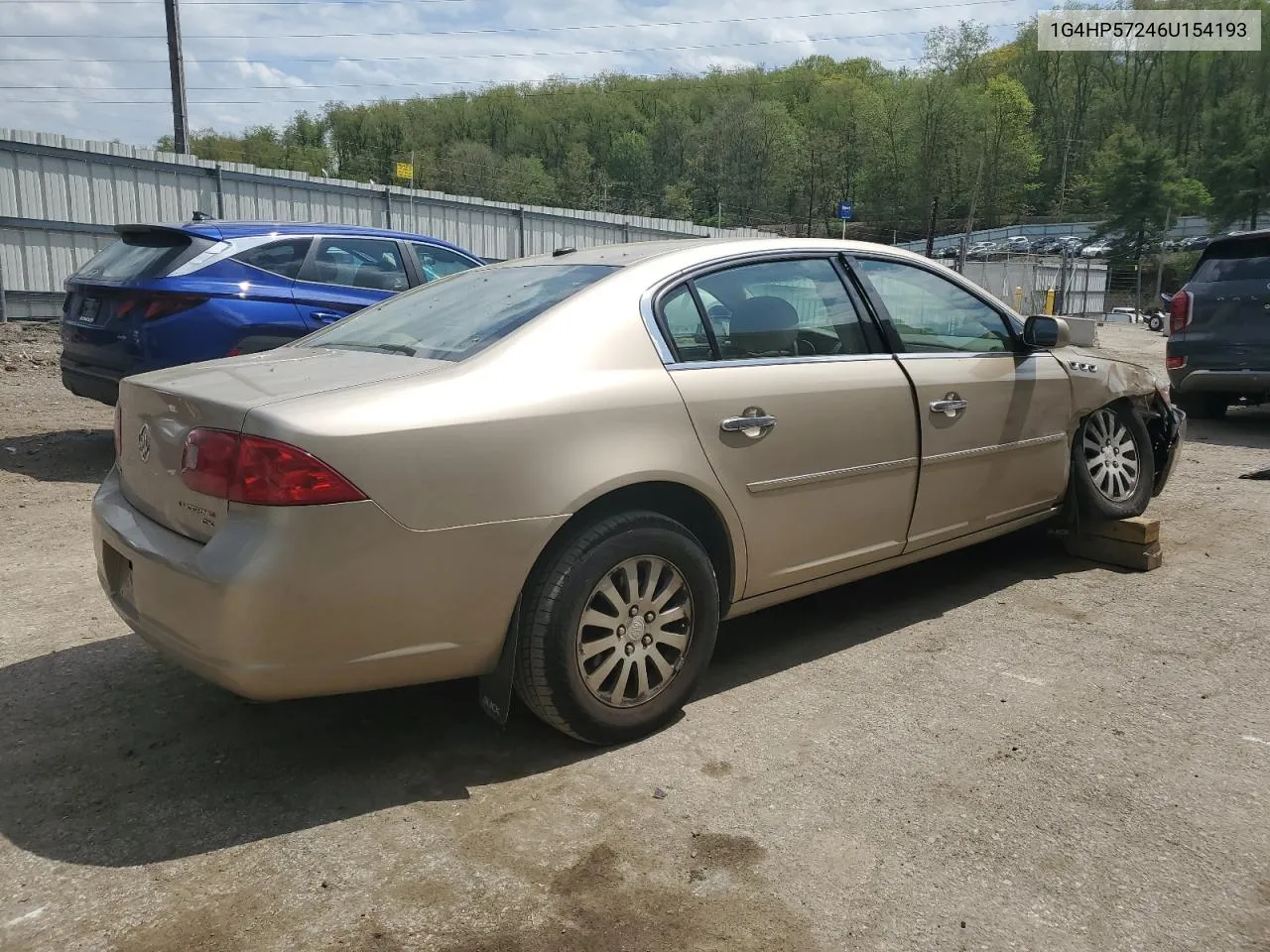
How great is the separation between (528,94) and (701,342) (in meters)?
114

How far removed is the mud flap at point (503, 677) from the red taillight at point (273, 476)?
607mm

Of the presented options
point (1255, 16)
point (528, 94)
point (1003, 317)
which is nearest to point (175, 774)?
point (1003, 317)

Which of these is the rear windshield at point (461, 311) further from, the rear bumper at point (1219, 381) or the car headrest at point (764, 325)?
the rear bumper at point (1219, 381)

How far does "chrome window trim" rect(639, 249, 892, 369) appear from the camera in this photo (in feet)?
11.0

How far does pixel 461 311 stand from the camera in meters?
3.59

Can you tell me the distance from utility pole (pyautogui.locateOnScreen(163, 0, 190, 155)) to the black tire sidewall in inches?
739

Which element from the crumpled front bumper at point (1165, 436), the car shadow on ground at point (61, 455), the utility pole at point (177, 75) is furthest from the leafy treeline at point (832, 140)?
the crumpled front bumper at point (1165, 436)

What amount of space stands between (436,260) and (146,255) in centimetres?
214

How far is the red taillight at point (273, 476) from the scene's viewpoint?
258 centimetres

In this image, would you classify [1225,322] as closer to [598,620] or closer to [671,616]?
[671,616]

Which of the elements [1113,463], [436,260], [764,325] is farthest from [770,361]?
[436,260]

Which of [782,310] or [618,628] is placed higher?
[782,310]

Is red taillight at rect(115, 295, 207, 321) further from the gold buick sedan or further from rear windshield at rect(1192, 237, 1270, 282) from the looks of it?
rear windshield at rect(1192, 237, 1270, 282)

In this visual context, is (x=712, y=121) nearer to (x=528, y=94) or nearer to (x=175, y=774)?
(x=528, y=94)
